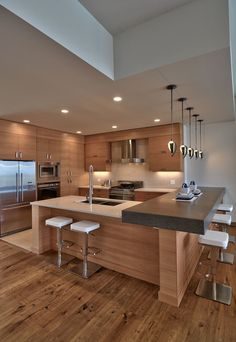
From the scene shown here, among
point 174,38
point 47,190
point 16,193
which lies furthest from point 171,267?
point 47,190

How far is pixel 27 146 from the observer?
191 inches

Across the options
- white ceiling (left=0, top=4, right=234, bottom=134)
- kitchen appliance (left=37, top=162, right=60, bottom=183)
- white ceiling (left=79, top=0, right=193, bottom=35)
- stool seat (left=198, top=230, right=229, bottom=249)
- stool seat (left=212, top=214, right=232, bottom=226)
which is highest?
white ceiling (left=79, top=0, right=193, bottom=35)

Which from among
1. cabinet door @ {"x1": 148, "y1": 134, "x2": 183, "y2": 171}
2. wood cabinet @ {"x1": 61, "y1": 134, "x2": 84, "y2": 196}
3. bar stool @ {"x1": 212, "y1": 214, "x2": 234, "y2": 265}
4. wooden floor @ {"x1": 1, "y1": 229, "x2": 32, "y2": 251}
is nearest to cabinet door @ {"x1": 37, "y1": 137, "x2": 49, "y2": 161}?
wood cabinet @ {"x1": 61, "y1": 134, "x2": 84, "y2": 196}

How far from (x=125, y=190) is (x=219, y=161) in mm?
2497

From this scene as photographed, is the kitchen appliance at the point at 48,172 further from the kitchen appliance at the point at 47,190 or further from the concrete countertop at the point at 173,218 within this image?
the concrete countertop at the point at 173,218

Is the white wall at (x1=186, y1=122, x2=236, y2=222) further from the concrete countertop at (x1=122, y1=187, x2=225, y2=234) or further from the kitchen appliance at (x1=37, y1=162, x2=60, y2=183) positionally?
the kitchen appliance at (x1=37, y1=162, x2=60, y2=183)

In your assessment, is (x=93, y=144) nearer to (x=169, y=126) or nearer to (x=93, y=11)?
(x=169, y=126)

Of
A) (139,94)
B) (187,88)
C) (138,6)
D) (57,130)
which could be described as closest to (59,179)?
(57,130)

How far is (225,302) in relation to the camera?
218 cm

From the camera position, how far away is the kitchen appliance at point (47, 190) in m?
5.16

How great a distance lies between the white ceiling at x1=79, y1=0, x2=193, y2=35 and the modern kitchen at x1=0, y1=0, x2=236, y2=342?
0.01m

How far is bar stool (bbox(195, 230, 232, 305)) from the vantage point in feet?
7.34

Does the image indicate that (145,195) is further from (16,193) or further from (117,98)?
(16,193)

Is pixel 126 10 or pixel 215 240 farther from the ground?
pixel 126 10
